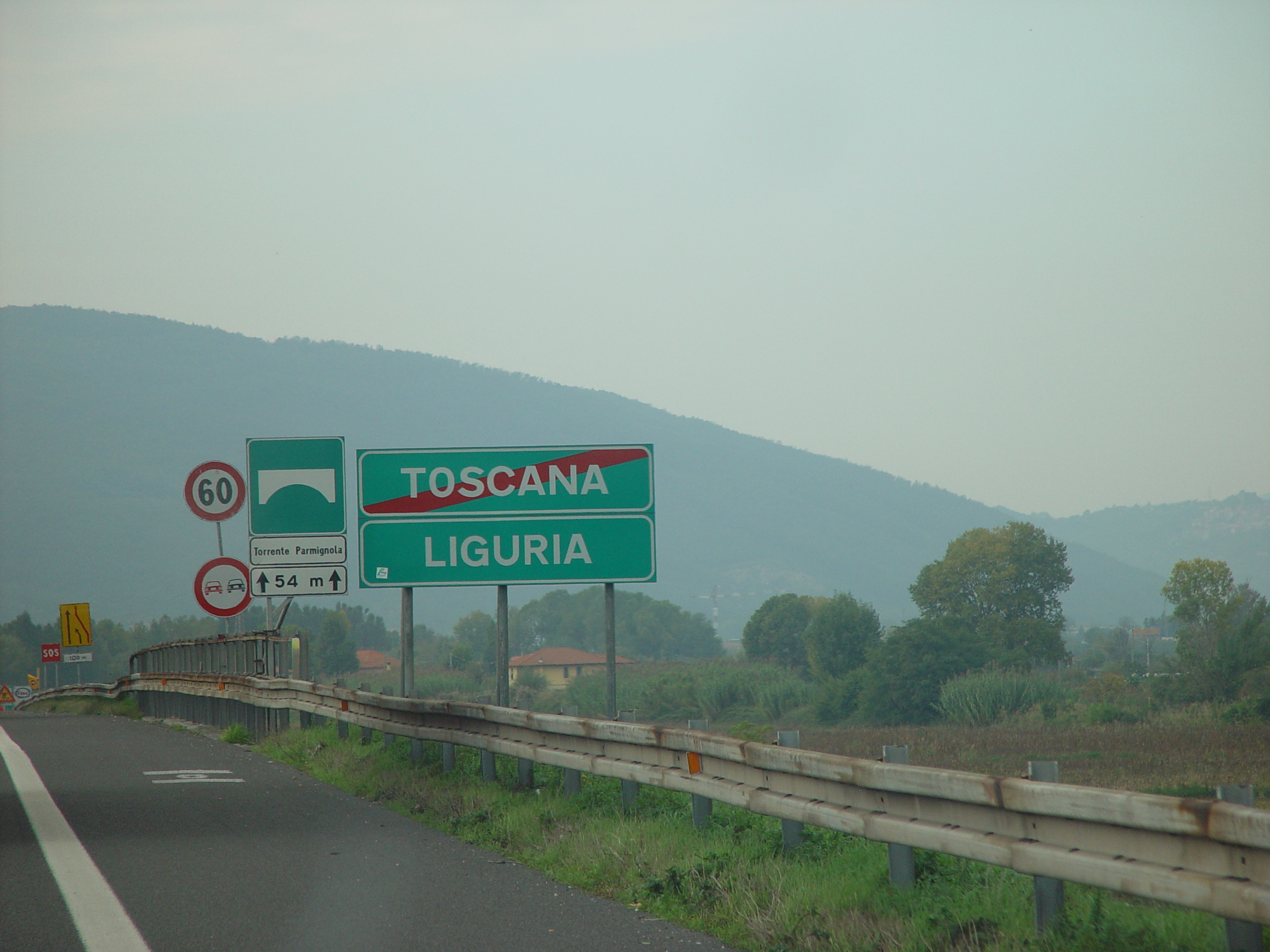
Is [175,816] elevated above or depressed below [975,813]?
below

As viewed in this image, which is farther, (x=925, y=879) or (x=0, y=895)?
(x=0, y=895)

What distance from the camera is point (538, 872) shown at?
796 cm

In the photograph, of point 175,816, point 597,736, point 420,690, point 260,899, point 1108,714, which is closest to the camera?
point 260,899

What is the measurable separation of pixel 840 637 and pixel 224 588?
121m

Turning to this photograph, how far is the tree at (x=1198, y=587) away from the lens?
398 feet

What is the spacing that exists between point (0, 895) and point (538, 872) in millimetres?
2980

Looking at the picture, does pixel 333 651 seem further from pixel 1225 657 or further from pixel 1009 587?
pixel 1225 657

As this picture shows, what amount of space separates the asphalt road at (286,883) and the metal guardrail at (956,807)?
3.17 feet

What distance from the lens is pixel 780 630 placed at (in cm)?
17462

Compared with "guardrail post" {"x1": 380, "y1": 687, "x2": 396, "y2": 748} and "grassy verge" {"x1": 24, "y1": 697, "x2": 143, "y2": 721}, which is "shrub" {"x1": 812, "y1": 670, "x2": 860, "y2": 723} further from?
"guardrail post" {"x1": 380, "y1": 687, "x2": 396, "y2": 748}

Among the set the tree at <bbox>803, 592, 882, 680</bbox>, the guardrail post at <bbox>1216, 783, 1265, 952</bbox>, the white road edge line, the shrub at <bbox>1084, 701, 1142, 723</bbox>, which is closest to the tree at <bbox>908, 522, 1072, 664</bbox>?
the tree at <bbox>803, 592, 882, 680</bbox>

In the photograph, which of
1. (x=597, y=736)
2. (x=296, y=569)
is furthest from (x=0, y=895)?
(x=296, y=569)

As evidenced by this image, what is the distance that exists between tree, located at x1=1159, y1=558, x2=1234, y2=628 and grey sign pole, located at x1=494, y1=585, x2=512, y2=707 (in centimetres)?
11894

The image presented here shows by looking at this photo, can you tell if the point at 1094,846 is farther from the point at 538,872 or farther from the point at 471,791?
the point at 471,791
